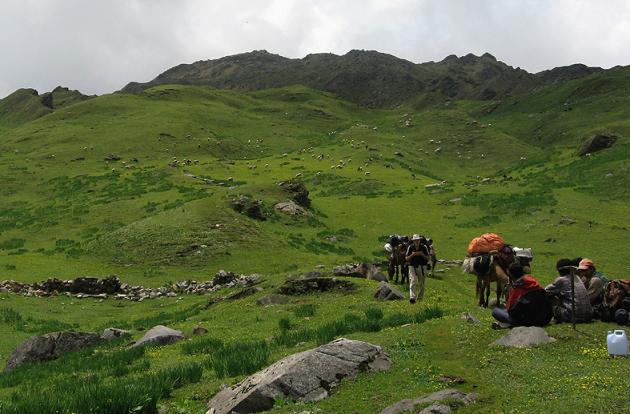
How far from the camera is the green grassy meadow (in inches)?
412

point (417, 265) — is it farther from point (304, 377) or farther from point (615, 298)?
point (304, 377)

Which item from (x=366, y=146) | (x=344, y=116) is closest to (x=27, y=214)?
(x=366, y=146)

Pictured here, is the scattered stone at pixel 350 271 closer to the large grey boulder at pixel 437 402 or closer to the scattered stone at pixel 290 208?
the large grey boulder at pixel 437 402

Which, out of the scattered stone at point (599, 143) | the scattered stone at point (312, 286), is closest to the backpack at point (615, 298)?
the scattered stone at point (312, 286)

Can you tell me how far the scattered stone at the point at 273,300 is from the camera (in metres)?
22.3

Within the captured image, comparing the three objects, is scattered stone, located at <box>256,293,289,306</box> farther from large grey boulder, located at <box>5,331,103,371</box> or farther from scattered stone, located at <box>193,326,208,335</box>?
large grey boulder, located at <box>5,331,103,371</box>

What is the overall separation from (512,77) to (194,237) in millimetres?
185344

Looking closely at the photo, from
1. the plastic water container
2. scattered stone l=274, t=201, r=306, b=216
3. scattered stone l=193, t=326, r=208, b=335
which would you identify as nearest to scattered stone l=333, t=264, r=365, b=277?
scattered stone l=193, t=326, r=208, b=335

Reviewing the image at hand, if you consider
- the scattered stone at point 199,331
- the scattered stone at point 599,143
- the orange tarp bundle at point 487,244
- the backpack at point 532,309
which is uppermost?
the scattered stone at point 599,143

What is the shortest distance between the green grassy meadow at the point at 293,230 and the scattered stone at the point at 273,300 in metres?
0.60

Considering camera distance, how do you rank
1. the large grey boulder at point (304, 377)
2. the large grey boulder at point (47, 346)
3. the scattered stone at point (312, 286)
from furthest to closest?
the scattered stone at point (312, 286) < the large grey boulder at point (47, 346) < the large grey boulder at point (304, 377)

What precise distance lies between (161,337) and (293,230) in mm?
26608

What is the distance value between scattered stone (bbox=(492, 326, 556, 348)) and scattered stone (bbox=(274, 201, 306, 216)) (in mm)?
35114

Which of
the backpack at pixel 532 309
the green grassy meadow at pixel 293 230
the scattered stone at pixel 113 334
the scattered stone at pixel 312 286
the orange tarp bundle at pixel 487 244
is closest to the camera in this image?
the green grassy meadow at pixel 293 230
